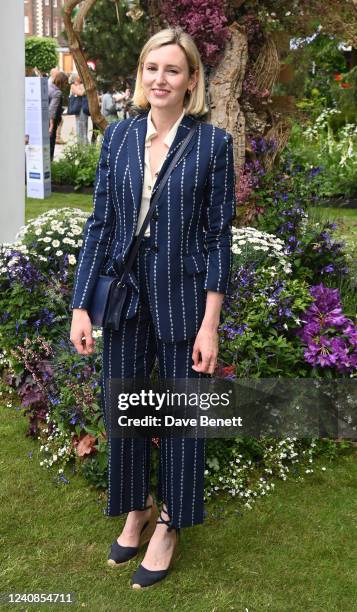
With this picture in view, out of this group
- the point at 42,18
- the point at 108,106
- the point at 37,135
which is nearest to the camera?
the point at 37,135

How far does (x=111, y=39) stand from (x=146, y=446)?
12854mm

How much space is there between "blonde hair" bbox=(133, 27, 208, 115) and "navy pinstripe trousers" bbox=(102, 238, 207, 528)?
1.58ft

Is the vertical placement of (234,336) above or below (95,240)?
below

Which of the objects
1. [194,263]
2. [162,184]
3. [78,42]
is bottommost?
[194,263]

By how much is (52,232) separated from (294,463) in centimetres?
221

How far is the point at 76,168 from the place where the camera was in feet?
41.1

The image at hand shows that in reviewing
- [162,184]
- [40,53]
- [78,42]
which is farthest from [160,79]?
[40,53]

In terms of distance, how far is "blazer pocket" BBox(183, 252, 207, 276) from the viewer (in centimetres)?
257

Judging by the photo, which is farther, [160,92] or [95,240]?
[95,240]

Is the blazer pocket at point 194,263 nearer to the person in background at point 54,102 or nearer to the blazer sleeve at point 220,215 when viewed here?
the blazer sleeve at point 220,215

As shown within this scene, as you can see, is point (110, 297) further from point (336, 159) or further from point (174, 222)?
point (336, 159)

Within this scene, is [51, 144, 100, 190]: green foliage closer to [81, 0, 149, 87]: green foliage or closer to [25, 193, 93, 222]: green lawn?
[25, 193, 93, 222]: green lawn

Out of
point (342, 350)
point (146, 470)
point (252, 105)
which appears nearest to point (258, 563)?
point (146, 470)

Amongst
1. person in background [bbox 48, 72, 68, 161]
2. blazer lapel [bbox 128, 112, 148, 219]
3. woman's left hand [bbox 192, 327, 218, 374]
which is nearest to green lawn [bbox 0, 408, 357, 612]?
woman's left hand [bbox 192, 327, 218, 374]
